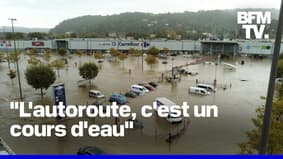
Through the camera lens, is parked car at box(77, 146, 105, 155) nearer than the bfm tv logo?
Yes

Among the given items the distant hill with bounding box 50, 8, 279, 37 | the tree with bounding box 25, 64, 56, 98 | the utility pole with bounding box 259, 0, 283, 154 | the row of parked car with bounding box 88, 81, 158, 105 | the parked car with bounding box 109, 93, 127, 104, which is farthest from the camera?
the distant hill with bounding box 50, 8, 279, 37

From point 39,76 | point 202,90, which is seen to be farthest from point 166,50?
point 39,76

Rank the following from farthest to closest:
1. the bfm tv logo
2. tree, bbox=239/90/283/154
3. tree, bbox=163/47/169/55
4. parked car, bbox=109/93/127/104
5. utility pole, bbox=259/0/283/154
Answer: tree, bbox=163/47/169/55
the bfm tv logo
parked car, bbox=109/93/127/104
tree, bbox=239/90/283/154
utility pole, bbox=259/0/283/154

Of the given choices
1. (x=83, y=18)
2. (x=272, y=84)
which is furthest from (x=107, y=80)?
(x=83, y=18)

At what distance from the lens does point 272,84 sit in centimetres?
185

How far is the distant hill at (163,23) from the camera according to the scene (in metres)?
105

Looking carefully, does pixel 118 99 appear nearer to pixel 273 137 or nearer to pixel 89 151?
pixel 89 151

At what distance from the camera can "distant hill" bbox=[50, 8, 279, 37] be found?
10531cm

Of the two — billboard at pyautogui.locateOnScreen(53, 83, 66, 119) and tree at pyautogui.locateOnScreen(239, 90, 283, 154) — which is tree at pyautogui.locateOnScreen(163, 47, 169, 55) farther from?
tree at pyautogui.locateOnScreen(239, 90, 283, 154)

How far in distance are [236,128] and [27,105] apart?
1137 cm

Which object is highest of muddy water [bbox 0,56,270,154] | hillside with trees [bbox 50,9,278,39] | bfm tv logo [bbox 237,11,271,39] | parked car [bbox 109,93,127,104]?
hillside with trees [bbox 50,9,278,39]

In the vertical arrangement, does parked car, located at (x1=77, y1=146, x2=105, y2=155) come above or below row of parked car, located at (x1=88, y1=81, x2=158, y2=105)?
below

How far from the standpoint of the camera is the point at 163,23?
124 m

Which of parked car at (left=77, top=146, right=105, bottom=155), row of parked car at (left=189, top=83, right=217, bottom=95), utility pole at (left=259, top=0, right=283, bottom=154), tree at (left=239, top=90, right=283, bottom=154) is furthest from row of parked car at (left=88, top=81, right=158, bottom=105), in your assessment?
utility pole at (left=259, top=0, right=283, bottom=154)
